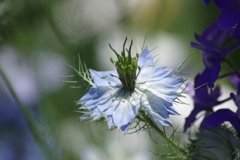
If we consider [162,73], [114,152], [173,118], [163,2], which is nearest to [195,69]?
[173,118]

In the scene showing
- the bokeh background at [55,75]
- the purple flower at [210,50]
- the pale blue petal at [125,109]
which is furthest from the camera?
the bokeh background at [55,75]

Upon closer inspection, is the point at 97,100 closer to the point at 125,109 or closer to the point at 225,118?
the point at 125,109

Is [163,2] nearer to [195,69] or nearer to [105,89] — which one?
[195,69]

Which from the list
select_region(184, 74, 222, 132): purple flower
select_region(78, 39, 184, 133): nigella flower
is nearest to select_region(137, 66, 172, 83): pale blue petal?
select_region(78, 39, 184, 133): nigella flower

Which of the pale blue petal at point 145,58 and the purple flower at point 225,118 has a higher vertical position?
the pale blue petal at point 145,58

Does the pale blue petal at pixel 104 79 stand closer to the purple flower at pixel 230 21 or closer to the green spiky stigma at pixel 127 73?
the green spiky stigma at pixel 127 73

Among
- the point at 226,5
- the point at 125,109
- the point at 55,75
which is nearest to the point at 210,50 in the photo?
the point at 226,5

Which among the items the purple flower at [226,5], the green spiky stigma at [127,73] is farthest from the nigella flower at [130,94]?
the purple flower at [226,5]

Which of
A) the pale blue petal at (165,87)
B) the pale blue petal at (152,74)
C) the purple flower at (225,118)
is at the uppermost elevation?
the pale blue petal at (152,74)
